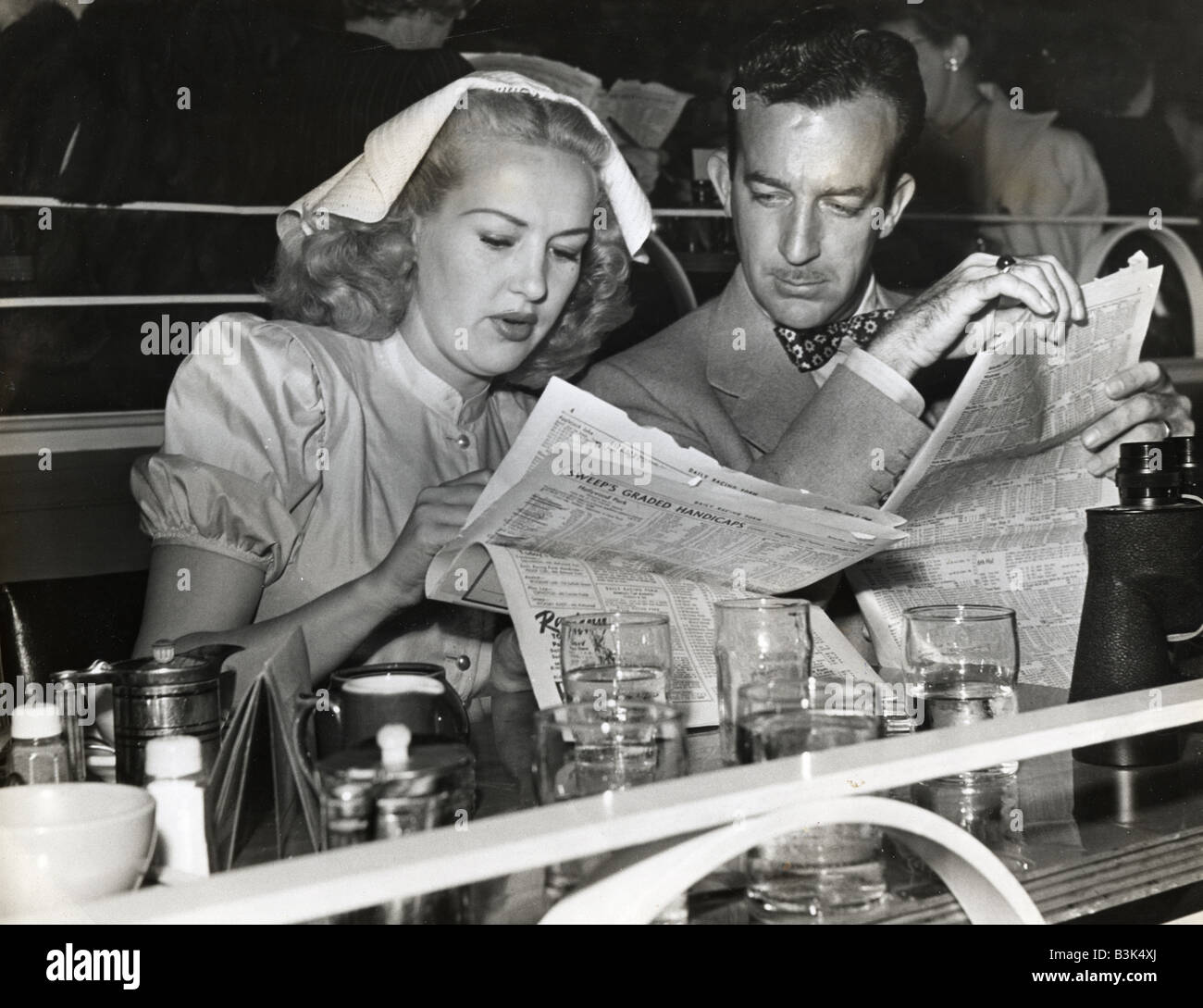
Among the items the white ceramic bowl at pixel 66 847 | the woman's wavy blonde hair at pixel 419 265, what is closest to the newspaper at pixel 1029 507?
the woman's wavy blonde hair at pixel 419 265

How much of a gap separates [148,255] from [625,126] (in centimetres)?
56

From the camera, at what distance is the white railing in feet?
1.70

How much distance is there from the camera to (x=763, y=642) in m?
1.07

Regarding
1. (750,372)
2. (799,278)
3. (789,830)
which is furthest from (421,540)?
(789,830)

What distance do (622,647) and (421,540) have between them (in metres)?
0.33

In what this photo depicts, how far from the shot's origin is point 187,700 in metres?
0.85

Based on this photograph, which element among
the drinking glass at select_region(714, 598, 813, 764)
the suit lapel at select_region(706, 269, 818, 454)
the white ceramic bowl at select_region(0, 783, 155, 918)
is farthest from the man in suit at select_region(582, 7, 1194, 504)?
the white ceramic bowl at select_region(0, 783, 155, 918)

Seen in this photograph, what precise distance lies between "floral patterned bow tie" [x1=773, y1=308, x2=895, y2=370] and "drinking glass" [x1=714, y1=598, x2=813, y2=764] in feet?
2.06

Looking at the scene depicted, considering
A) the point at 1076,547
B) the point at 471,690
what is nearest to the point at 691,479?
the point at 471,690

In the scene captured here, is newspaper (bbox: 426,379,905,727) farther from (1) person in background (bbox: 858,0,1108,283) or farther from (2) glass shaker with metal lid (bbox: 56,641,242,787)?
(1) person in background (bbox: 858,0,1108,283)

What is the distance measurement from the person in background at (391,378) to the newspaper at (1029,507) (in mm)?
459

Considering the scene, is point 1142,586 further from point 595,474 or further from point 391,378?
point 391,378

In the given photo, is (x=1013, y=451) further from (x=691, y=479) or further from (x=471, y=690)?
(x=471, y=690)

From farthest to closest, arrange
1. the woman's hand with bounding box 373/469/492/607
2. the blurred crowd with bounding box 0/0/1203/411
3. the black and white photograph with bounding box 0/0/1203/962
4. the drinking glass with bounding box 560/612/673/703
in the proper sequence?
1. the woman's hand with bounding box 373/469/492/607
2. the blurred crowd with bounding box 0/0/1203/411
3. the drinking glass with bounding box 560/612/673/703
4. the black and white photograph with bounding box 0/0/1203/962
